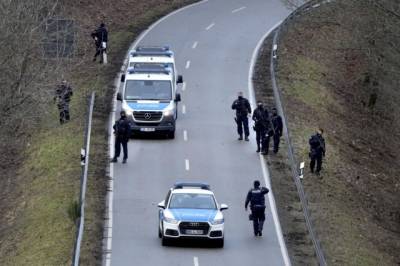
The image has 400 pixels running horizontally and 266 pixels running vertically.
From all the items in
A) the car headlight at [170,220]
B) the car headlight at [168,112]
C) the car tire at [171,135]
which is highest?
the car headlight at [168,112]

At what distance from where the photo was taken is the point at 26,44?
3291 centimetres

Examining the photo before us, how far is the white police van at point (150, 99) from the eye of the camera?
1538 inches

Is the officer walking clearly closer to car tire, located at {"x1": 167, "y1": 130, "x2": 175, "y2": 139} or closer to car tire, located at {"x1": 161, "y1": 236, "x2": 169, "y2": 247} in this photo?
car tire, located at {"x1": 167, "y1": 130, "x2": 175, "y2": 139}

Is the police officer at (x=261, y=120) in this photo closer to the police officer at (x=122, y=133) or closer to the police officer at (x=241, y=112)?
the police officer at (x=241, y=112)

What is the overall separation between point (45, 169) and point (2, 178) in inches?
95.2

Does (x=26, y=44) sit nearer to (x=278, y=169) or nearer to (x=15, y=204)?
(x=15, y=204)

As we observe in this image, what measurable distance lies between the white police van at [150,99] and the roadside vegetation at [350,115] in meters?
4.73

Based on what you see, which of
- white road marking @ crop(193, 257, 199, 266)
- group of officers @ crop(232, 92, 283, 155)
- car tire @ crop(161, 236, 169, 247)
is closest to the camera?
white road marking @ crop(193, 257, 199, 266)

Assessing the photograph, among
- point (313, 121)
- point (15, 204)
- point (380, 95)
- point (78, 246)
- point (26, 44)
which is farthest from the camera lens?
point (380, 95)

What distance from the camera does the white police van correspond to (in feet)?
128

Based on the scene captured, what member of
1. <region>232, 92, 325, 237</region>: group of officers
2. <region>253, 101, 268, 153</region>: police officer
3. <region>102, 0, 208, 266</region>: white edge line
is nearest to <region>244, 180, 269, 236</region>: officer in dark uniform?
<region>102, 0, 208, 266</region>: white edge line

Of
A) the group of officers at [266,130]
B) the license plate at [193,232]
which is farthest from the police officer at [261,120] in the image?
the license plate at [193,232]

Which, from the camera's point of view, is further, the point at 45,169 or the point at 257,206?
the point at 45,169

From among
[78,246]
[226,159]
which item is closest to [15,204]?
[226,159]
